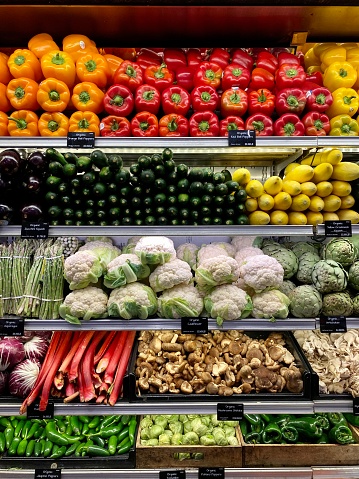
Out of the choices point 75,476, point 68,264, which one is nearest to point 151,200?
point 68,264

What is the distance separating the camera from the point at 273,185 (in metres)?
1.83

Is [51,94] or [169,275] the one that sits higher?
[51,94]

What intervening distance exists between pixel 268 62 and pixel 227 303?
147 centimetres

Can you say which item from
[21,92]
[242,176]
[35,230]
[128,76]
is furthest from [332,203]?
[21,92]

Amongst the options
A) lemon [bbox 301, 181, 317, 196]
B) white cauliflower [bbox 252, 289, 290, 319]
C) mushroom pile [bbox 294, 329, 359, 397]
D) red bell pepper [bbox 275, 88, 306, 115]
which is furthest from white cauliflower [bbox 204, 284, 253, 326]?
red bell pepper [bbox 275, 88, 306, 115]

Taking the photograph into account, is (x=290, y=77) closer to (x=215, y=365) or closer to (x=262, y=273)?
(x=262, y=273)

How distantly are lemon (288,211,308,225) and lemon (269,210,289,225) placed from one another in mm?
31

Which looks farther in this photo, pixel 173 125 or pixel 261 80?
pixel 261 80

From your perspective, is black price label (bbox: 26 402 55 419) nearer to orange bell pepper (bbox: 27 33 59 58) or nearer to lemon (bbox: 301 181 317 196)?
lemon (bbox: 301 181 317 196)

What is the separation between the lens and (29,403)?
5.76ft

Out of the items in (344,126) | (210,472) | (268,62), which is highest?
(268,62)

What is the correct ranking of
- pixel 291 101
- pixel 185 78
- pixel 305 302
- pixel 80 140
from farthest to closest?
pixel 185 78
pixel 291 101
pixel 305 302
pixel 80 140

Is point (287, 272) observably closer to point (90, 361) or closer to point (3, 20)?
point (90, 361)

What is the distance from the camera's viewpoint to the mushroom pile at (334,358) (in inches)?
73.5
